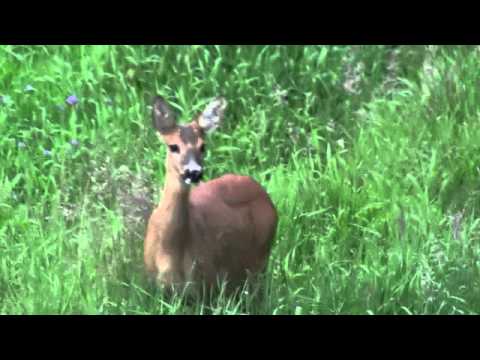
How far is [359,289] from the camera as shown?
25.5ft

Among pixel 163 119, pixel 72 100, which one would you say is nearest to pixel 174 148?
pixel 163 119

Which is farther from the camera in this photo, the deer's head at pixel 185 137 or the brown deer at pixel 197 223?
the brown deer at pixel 197 223

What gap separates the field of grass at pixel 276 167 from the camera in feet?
25.6

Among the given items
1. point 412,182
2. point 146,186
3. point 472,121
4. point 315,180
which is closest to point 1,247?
point 146,186

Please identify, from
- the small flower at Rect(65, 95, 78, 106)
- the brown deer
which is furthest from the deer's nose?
the small flower at Rect(65, 95, 78, 106)

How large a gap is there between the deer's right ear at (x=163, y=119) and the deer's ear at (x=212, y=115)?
15cm

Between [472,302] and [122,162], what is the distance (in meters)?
2.61

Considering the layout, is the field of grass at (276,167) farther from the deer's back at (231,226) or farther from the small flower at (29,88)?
the deer's back at (231,226)

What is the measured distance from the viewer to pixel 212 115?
7781 mm

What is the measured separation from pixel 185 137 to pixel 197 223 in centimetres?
50

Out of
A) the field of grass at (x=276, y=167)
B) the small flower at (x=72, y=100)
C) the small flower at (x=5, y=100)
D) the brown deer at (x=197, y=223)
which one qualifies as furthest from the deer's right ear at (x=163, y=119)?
the small flower at (x=5, y=100)

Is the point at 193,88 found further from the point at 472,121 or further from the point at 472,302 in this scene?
the point at 472,302

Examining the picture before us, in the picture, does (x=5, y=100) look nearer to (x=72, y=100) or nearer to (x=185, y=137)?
(x=72, y=100)

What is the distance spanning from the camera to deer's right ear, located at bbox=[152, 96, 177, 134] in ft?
25.0
